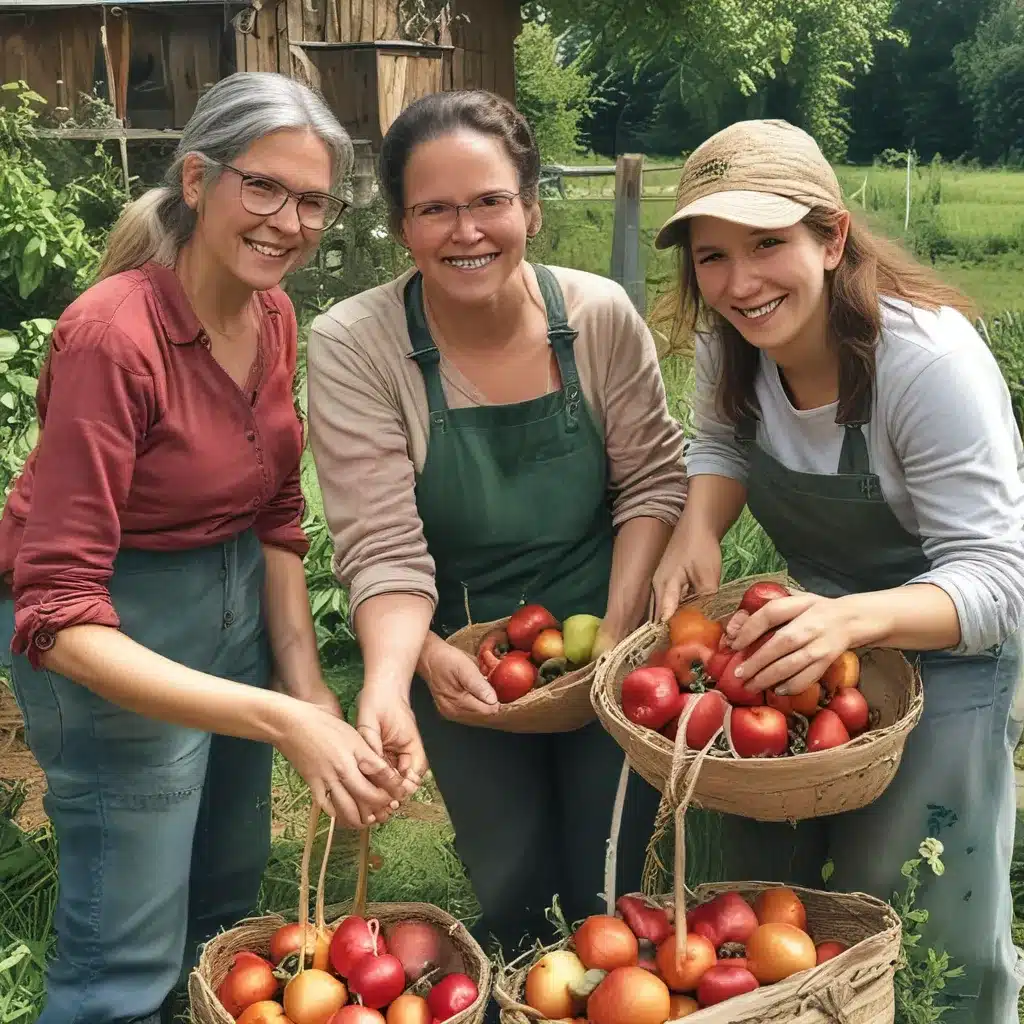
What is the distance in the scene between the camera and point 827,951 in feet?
5.89

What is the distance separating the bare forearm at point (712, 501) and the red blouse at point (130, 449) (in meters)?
0.76

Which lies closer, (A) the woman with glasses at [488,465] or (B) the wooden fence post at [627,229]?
(A) the woman with glasses at [488,465]

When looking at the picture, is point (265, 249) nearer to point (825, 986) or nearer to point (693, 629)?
point (693, 629)

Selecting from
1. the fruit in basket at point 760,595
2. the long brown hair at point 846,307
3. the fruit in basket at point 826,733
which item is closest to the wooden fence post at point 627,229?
the long brown hair at point 846,307

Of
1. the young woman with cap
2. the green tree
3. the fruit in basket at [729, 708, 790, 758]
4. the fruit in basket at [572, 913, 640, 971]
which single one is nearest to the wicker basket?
the fruit in basket at [572, 913, 640, 971]

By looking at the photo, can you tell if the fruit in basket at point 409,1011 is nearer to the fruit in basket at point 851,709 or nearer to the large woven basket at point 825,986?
the large woven basket at point 825,986

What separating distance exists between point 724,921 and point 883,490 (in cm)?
74

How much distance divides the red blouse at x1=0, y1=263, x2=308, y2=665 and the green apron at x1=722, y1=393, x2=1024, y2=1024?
Answer: 96cm

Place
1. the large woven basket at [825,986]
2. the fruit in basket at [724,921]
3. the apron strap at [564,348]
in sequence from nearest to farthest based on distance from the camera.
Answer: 1. the large woven basket at [825,986]
2. the fruit in basket at [724,921]
3. the apron strap at [564,348]

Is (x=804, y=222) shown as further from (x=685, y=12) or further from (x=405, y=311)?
(x=685, y=12)

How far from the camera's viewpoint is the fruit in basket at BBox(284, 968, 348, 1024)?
5.80ft

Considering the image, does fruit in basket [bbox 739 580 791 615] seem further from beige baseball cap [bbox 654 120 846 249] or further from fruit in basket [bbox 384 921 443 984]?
fruit in basket [bbox 384 921 443 984]

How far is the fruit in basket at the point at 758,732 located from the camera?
184 centimetres

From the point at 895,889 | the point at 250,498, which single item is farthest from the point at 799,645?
the point at 250,498
